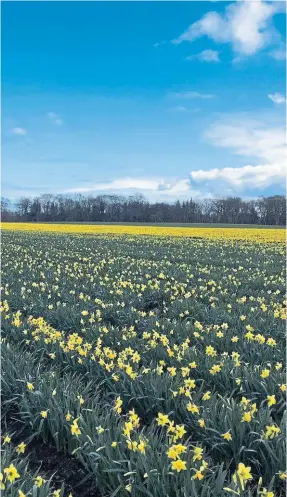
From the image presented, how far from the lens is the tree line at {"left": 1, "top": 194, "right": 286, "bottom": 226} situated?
86938mm

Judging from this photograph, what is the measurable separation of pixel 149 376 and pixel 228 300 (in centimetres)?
466

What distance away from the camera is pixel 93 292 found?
9.69m

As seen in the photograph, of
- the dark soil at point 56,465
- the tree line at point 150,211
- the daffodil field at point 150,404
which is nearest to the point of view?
A: the daffodil field at point 150,404

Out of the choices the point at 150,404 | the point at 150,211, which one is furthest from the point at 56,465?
the point at 150,211

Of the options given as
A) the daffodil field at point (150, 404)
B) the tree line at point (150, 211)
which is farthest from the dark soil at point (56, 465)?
the tree line at point (150, 211)

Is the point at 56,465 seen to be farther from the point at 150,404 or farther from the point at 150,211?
the point at 150,211

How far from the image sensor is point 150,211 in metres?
91.8

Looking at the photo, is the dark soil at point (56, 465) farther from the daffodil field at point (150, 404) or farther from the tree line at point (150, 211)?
the tree line at point (150, 211)

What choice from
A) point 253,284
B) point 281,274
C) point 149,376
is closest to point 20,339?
point 149,376

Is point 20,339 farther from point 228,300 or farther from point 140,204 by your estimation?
point 140,204

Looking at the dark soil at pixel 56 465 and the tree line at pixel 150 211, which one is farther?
the tree line at pixel 150 211

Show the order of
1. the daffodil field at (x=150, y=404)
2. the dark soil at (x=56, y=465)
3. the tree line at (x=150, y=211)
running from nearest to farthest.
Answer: the daffodil field at (x=150, y=404) < the dark soil at (x=56, y=465) < the tree line at (x=150, y=211)

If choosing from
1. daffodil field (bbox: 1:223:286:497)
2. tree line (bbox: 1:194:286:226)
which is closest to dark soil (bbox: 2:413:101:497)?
daffodil field (bbox: 1:223:286:497)

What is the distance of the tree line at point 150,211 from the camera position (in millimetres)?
86938
